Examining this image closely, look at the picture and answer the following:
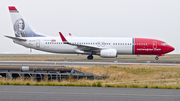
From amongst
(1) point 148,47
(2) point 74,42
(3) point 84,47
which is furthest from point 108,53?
(1) point 148,47

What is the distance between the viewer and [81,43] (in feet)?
131

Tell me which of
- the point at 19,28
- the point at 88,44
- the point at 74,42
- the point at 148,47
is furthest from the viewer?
the point at 19,28

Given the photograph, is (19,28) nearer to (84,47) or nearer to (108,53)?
(84,47)

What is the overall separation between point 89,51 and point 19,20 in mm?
Result: 13929

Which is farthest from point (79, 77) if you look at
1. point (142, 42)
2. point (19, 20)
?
point (19, 20)

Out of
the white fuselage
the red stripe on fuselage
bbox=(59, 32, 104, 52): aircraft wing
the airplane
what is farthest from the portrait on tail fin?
the red stripe on fuselage

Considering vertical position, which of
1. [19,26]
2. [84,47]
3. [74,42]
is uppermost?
[19,26]

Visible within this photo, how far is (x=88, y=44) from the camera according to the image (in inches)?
1565

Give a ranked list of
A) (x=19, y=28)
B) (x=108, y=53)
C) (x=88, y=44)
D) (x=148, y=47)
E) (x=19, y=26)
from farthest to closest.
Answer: (x=19, y=26) < (x=19, y=28) < (x=88, y=44) < (x=148, y=47) < (x=108, y=53)

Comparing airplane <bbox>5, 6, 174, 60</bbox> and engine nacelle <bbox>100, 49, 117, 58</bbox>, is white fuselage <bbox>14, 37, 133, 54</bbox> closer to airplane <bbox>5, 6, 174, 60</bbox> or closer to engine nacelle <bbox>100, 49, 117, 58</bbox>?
airplane <bbox>5, 6, 174, 60</bbox>

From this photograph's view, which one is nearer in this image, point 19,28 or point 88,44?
point 88,44

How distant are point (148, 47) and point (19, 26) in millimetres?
23157

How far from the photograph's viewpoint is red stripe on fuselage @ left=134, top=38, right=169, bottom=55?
128 ft

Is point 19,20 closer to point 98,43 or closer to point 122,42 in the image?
point 98,43
